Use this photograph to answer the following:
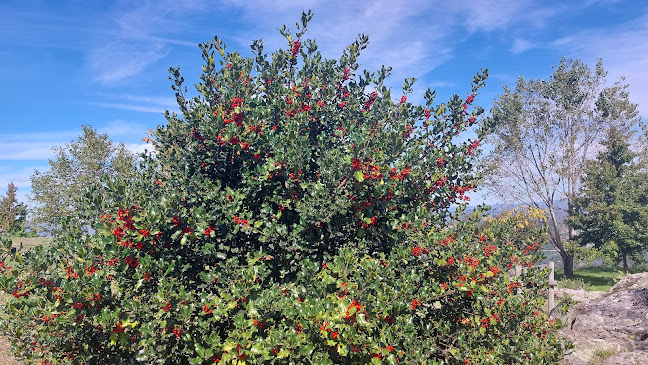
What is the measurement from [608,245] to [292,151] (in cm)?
3053

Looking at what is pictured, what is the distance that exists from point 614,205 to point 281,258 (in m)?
31.5

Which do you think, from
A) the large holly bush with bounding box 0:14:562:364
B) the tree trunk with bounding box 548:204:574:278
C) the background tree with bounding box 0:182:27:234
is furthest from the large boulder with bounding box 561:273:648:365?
the background tree with bounding box 0:182:27:234

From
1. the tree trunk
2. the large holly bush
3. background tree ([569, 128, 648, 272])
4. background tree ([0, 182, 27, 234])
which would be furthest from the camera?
background tree ([0, 182, 27, 234])

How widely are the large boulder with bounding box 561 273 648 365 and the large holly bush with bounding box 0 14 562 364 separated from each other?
4.67 metres

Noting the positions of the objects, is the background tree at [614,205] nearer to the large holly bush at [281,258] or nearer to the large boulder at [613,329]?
the large boulder at [613,329]

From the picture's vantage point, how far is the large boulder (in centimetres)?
958

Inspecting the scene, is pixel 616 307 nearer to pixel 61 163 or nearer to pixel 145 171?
pixel 145 171

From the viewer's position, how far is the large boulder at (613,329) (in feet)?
31.4

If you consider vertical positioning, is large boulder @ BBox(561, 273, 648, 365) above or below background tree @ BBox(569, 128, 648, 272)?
below

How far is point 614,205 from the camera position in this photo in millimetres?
29109

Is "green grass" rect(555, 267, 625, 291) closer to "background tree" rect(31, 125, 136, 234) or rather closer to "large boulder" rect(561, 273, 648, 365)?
"large boulder" rect(561, 273, 648, 365)

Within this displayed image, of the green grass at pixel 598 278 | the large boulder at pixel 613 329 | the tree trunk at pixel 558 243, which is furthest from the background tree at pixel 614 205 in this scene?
the large boulder at pixel 613 329

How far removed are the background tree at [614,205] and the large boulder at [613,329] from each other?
1721 cm

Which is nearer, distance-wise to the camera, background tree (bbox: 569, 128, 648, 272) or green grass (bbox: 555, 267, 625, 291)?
green grass (bbox: 555, 267, 625, 291)
